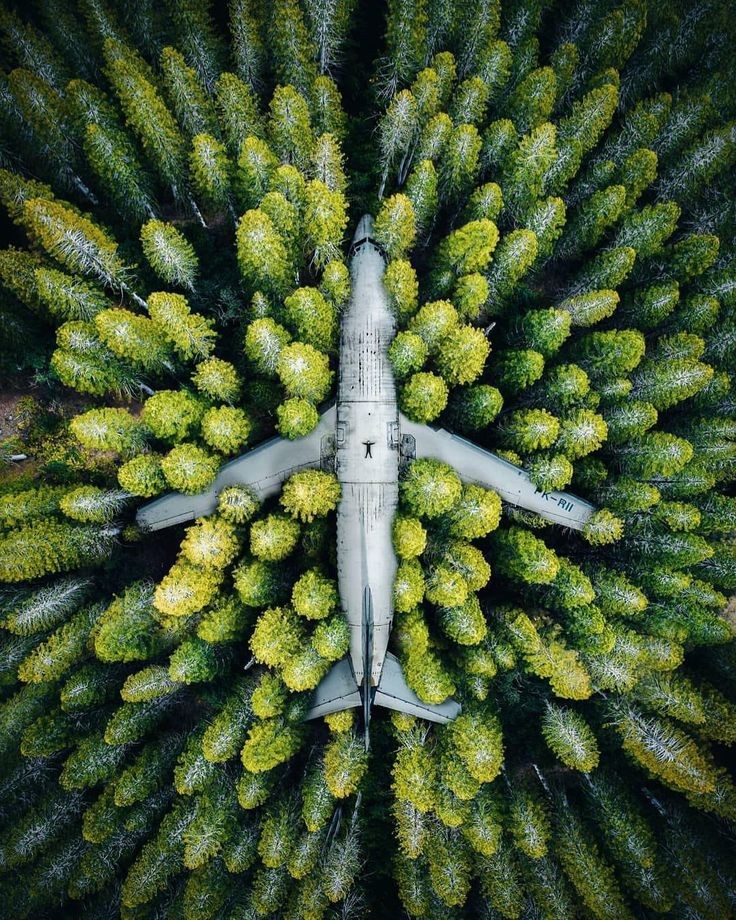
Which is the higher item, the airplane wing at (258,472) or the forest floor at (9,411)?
the forest floor at (9,411)

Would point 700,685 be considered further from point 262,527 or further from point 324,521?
point 262,527

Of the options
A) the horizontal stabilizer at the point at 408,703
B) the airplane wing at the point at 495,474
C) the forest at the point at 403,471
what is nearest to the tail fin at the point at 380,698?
the horizontal stabilizer at the point at 408,703

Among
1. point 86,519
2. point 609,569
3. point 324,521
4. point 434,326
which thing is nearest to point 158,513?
point 86,519

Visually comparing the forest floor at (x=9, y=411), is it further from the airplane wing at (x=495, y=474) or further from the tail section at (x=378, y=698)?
the tail section at (x=378, y=698)

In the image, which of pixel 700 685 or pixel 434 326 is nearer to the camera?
pixel 434 326

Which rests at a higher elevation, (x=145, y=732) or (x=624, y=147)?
(x=624, y=147)

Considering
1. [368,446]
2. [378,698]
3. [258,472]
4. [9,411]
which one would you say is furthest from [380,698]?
[9,411]

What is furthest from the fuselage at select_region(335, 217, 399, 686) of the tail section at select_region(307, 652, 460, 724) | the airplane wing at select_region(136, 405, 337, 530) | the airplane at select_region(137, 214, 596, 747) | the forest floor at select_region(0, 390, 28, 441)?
the forest floor at select_region(0, 390, 28, 441)
